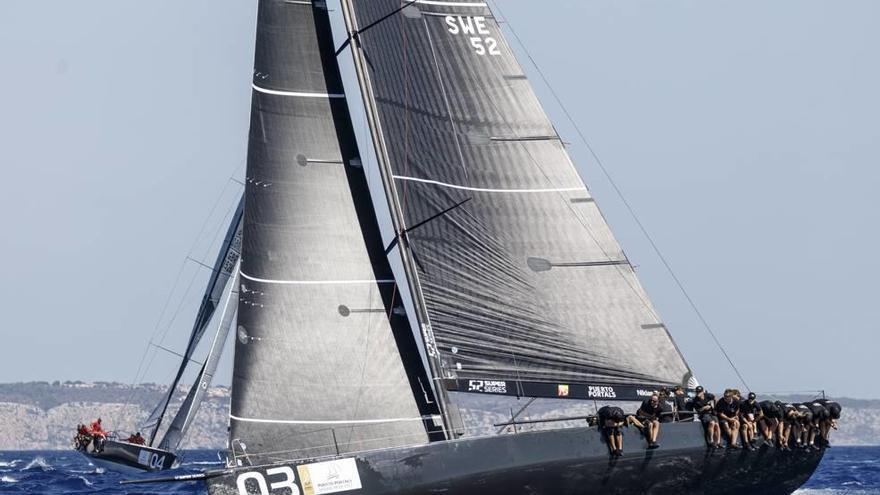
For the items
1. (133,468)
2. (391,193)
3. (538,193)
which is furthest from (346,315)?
(133,468)

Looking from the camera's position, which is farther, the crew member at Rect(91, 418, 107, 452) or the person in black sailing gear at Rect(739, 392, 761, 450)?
the crew member at Rect(91, 418, 107, 452)

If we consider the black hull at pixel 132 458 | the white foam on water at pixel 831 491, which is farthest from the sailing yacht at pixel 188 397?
the white foam on water at pixel 831 491

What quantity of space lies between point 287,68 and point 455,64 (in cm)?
258

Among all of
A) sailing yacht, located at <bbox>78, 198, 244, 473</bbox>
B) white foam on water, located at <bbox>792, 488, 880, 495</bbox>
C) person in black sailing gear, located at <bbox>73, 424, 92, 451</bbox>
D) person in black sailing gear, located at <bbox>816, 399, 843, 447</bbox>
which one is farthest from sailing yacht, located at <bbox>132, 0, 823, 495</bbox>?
person in black sailing gear, located at <bbox>73, 424, 92, 451</bbox>

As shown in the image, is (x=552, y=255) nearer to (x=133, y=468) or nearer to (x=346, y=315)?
(x=346, y=315)

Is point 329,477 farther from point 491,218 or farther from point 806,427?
point 806,427

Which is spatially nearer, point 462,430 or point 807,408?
point 462,430

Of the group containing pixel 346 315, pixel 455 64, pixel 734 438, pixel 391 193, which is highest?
pixel 455 64

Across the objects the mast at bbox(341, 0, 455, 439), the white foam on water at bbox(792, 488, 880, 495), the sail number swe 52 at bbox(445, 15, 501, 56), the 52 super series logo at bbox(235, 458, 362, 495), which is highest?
the sail number swe 52 at bbox(445, 15, 501, 56)

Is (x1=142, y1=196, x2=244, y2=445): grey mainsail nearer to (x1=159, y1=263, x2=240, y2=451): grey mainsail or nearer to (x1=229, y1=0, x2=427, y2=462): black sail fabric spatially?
(x1=159, y1=263, x2=240, y2=451): grey mainsail

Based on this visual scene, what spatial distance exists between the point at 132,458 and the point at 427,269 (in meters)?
22.4

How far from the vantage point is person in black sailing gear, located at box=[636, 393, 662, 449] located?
22047 millimetres

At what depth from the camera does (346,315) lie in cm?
2339

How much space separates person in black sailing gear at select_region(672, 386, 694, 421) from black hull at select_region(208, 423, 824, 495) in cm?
54
